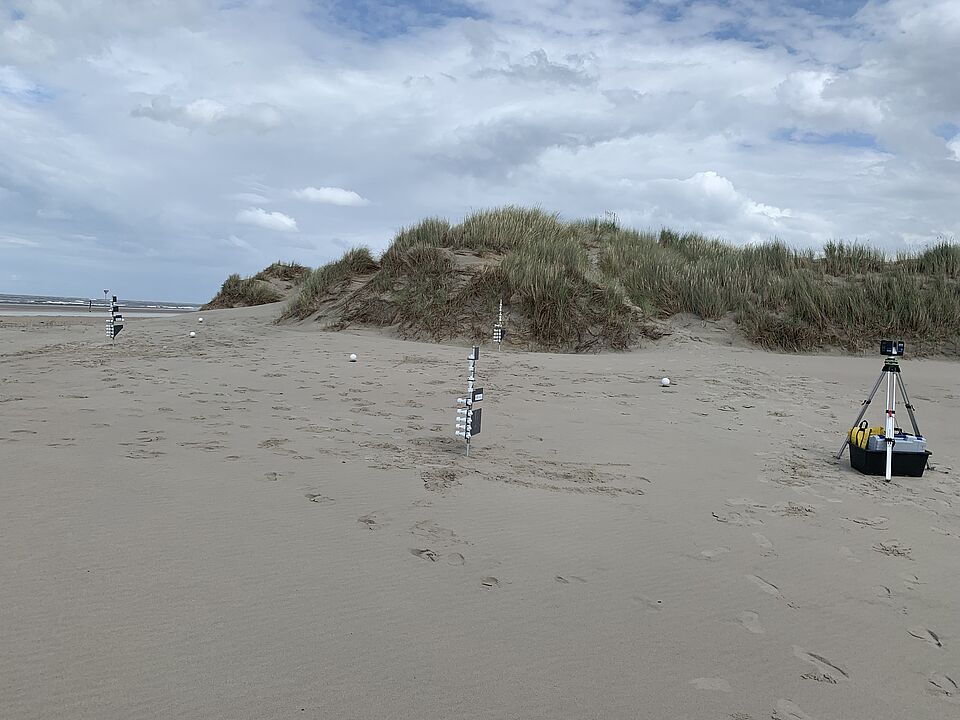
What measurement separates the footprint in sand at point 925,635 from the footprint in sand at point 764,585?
0.53m

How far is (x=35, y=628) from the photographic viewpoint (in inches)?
94.8

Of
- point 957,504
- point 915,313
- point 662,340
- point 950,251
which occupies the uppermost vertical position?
point 950,251

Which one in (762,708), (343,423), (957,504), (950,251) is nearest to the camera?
(762,708)

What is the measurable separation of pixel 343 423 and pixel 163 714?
153 inches

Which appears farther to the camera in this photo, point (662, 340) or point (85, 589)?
point (662, 340)

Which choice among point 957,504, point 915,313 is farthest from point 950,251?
point 957,504

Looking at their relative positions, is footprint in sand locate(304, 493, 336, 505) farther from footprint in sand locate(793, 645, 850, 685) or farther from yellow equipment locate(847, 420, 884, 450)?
yellow equipment locate(847, 420, 884, 450)

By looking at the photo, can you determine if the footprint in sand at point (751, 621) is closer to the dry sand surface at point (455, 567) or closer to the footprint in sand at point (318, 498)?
the dry sand surface at point (455, 567)

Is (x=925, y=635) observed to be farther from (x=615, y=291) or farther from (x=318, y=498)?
(x=615, y=291)

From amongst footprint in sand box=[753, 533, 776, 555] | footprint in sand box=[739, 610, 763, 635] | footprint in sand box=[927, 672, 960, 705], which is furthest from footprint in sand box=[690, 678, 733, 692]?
footprint in sand box=[753, 533, 776, 555]

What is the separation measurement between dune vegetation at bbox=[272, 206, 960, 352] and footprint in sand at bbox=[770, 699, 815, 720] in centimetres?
1124

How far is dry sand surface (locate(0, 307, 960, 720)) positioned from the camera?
2.27 metres

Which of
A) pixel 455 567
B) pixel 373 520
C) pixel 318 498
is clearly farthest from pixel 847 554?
pixel 318 498

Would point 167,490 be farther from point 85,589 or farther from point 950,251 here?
point 950,251
